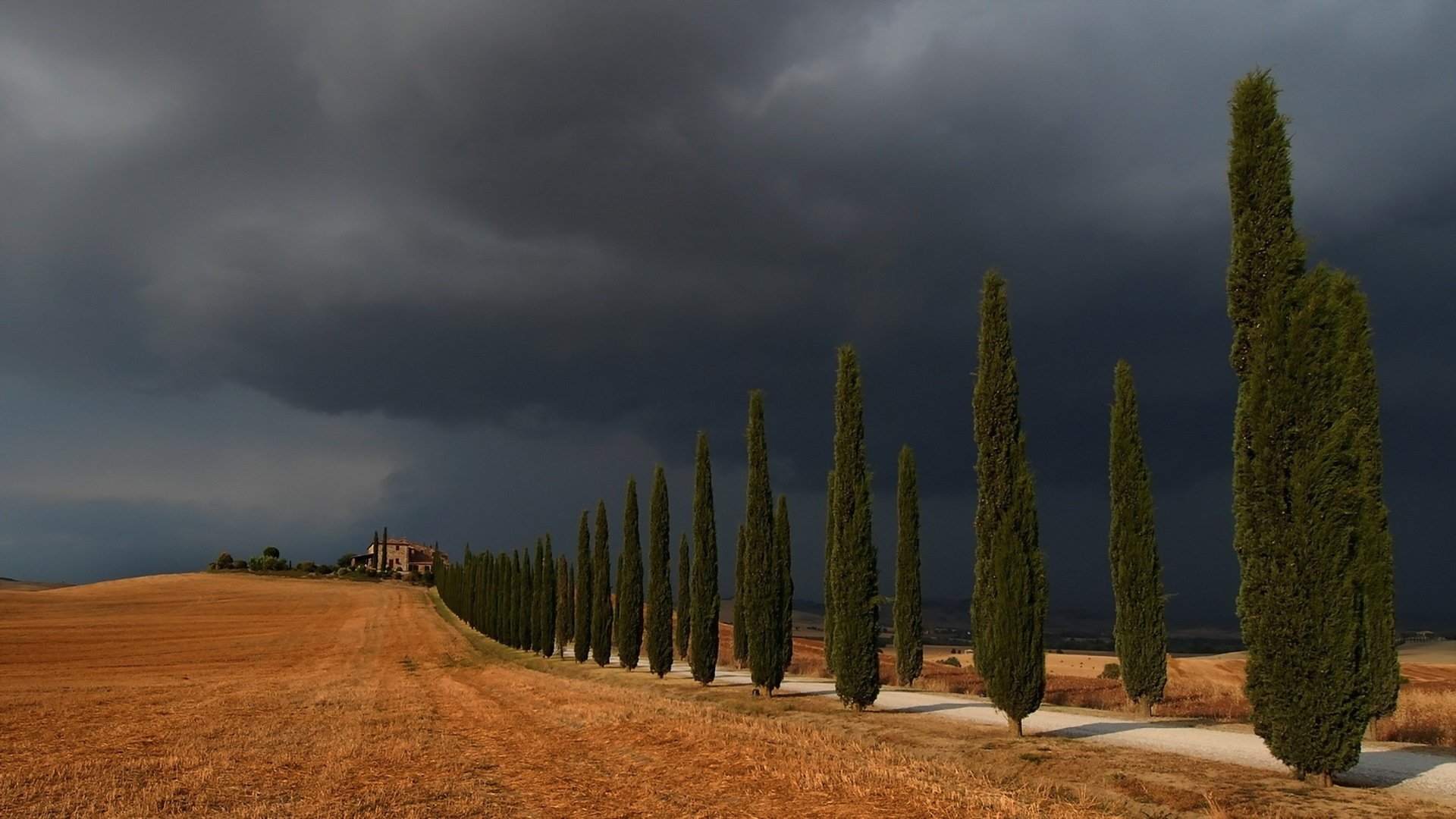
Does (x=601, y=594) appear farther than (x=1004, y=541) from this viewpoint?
Yes

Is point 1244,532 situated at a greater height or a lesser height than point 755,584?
greater

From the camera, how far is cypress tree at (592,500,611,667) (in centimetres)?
4362

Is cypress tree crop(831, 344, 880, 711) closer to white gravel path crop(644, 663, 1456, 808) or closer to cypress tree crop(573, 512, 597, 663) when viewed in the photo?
white gravel path crop(644, 663, 1456, 808)

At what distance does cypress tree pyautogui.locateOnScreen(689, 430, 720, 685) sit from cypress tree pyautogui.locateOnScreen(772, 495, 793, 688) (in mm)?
2709

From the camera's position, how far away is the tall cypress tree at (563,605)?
169ft

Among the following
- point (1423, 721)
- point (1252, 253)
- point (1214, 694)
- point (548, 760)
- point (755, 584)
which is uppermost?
point (1252, 253)

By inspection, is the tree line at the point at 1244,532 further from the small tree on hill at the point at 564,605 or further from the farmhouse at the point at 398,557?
the farmhouse at the point at 398,557

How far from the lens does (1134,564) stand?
24203mm

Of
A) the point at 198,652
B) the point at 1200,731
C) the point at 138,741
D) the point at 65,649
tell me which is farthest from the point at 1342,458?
the point at 65,649

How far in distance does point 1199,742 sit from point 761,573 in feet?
47.3

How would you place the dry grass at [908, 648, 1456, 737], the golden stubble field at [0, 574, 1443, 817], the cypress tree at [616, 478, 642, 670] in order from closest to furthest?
the golden stubble field at [0, 574, 1443, 817] → the dry grass at [908, 648, 1456, 737] → the cypress tree at [616, 478, 642, 670]

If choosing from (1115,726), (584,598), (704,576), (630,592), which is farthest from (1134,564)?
(584,598)

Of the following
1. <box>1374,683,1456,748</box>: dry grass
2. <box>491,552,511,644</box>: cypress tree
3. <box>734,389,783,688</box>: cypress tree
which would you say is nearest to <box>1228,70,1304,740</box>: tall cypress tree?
<box>1374,683,1456,748</box>: dry grass

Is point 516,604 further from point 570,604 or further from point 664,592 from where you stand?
point 664,592
